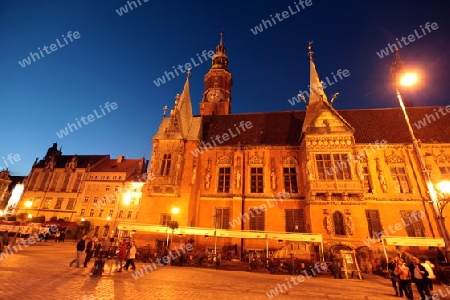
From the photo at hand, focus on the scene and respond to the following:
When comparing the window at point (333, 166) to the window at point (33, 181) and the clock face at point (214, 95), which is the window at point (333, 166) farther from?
the window at point (33, 181)

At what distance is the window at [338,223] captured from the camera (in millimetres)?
18781

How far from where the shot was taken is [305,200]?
21.1 m

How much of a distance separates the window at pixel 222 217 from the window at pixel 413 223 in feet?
51.5

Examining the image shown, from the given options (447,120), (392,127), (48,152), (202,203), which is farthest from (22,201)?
→ (447,120)

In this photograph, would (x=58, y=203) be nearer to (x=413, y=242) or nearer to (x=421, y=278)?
(x=421, y=278)

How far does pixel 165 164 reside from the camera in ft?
77.4

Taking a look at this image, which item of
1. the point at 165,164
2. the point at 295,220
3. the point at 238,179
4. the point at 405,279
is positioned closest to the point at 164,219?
the point at 165,164

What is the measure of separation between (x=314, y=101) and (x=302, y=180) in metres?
9.36

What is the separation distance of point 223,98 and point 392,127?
24.9 m

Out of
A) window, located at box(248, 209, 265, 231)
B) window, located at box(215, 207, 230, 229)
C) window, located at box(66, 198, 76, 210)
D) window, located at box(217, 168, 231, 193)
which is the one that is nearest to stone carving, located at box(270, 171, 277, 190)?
window, located at box(248, 209, 265, 231)

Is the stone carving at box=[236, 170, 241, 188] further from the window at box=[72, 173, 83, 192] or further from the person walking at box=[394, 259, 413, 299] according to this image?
the window at box=[72, 173, 83, 192]

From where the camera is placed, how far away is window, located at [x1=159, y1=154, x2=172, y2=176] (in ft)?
76.0

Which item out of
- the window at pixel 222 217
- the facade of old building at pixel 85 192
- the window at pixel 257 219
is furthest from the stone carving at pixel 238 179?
the facade of old building at pixel 85 192

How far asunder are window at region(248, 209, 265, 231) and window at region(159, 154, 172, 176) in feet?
31.3
